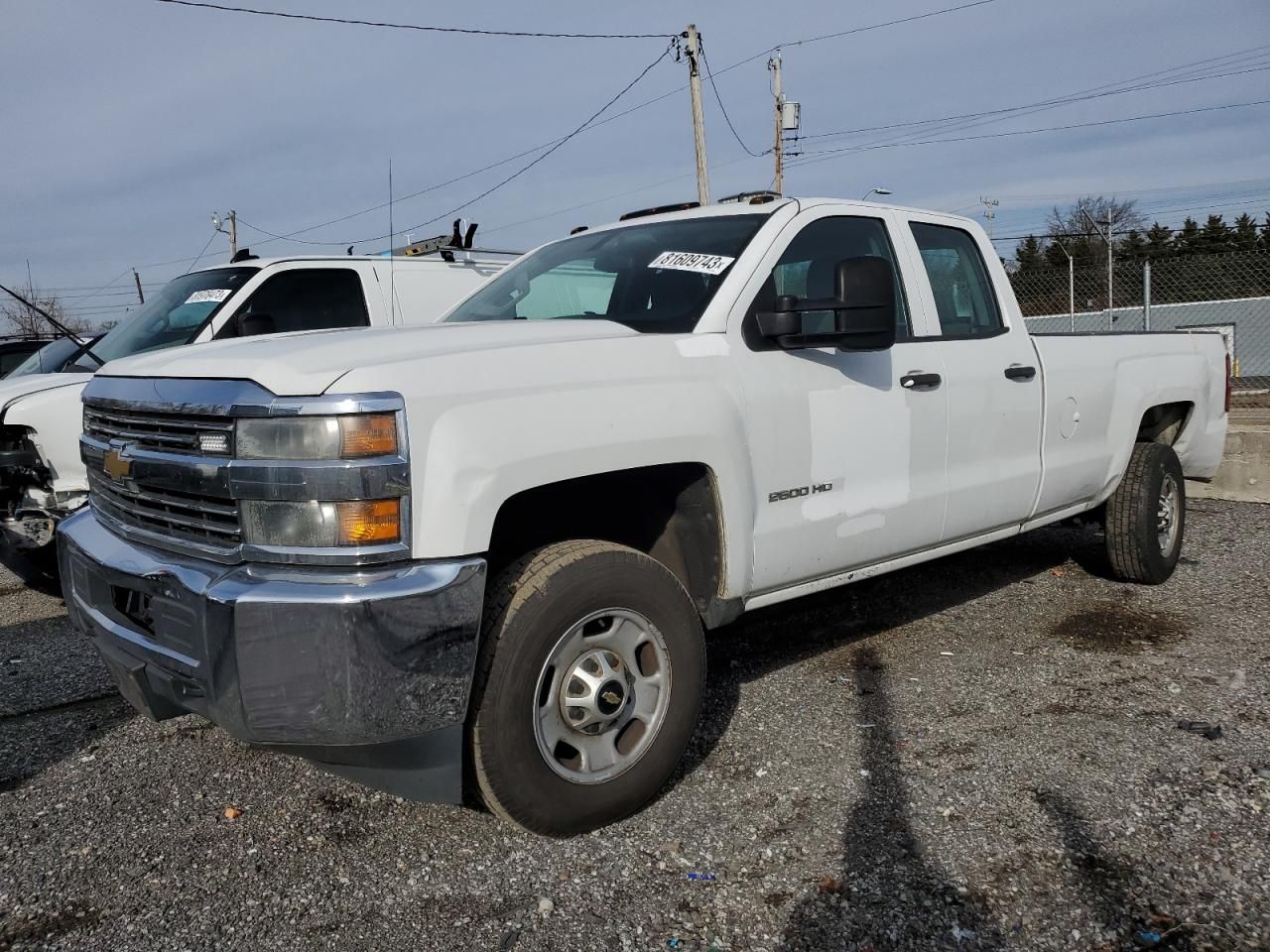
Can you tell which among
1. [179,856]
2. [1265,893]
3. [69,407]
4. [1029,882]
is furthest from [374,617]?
[69,407]

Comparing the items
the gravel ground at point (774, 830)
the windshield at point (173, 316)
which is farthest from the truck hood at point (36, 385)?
the gravel ground at point (774, 830)

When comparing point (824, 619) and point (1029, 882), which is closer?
point (1029, 882)

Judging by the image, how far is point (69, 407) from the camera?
554 centimetres

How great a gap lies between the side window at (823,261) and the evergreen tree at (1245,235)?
53.1ft

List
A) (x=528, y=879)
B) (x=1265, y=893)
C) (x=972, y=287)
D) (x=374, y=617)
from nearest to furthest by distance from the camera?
1. (x=374, y=617)
2. (x=1265, y=893)
3. (x=528, y=879)
4. (x=972, y=287)

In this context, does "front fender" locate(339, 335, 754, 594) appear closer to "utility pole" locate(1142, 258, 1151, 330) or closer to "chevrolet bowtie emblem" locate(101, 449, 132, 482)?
"chevrolet bowtie emblem" locate(101, 449, 132, 482)

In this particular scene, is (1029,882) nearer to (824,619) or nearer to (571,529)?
(571,529)

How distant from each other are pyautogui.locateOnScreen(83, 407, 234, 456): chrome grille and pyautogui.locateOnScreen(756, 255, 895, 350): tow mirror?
1768mm

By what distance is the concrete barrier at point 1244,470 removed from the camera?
827 centimetres

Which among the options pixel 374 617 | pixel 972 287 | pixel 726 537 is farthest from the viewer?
pixel 972 287

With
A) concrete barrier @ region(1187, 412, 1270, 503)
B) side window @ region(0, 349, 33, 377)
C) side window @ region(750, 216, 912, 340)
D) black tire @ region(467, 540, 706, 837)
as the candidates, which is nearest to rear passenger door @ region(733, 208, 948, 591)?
side window @ region(750, 216, 912, 340)

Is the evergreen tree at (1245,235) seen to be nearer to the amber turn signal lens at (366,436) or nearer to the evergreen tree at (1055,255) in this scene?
the evergreen tree at (1055,255)

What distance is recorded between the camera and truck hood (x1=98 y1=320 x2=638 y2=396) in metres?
2.62

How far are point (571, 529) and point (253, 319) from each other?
8.90 ft
